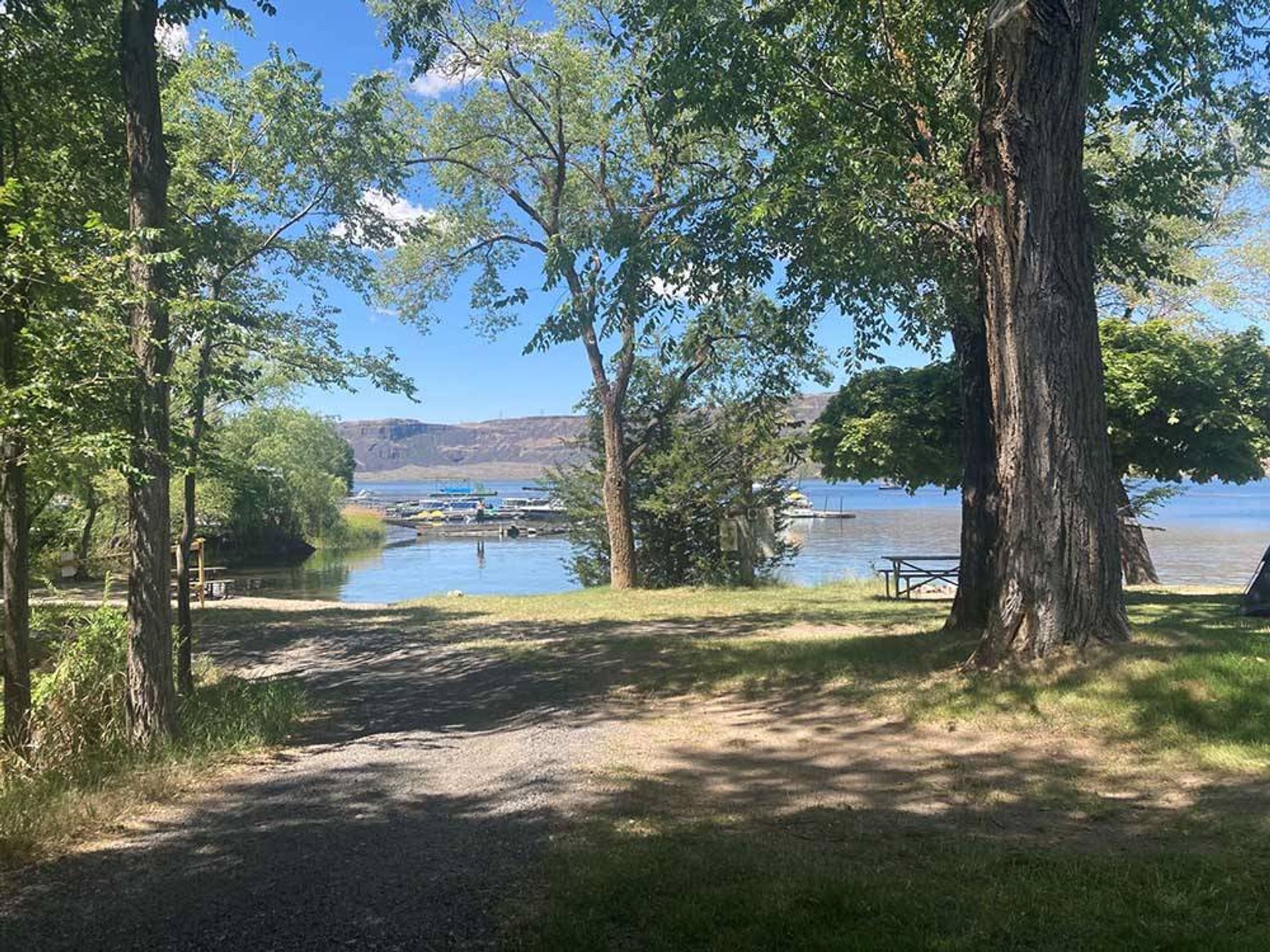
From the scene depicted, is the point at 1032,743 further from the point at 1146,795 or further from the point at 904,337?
the point at 904,337

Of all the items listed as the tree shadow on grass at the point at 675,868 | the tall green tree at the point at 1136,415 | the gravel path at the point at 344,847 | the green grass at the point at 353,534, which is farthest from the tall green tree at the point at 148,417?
the green grass at the point at 353,534

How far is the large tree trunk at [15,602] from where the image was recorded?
585 centimetres

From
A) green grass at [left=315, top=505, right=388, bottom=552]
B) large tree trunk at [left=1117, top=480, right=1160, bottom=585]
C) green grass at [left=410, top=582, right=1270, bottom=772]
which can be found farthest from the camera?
green grass at [left=315, top=505, right=388, bottom=552]

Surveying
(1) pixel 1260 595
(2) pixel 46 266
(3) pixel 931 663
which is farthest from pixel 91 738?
(1) pixel 1260 595

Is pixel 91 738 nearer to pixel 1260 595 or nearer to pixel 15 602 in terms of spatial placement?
pixel 15 602

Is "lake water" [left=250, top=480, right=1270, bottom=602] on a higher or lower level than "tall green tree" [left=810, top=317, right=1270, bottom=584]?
lower

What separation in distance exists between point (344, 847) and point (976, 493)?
710cm

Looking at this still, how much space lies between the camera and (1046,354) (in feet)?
22.0

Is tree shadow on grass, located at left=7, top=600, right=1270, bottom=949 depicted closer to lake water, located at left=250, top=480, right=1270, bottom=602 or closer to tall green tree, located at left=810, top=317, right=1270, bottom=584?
tall green tree, located at left=810, top=317, right=1270, bottom=584

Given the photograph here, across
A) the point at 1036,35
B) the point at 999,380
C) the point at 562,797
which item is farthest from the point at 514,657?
the point at 1036,35

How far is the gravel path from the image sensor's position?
3381mm

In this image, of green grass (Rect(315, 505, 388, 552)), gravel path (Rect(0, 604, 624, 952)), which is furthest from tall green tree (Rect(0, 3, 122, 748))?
green grass (Rect(315, 505, 388, 552))

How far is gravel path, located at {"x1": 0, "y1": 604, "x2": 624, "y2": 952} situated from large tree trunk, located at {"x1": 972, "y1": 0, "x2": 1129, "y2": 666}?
3.62 m

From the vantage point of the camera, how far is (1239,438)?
38.0 ft
